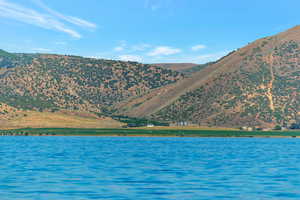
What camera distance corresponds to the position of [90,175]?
5856 cm

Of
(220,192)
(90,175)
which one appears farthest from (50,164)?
(220,192)

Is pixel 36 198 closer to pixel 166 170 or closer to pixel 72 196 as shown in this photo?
pixel 72 196

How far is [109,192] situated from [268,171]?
2631 cm

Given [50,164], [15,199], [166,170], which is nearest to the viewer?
[15,199]

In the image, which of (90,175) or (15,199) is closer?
(15,199)

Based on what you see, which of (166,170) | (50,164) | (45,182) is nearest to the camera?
(45,182)

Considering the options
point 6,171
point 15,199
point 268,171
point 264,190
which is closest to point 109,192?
point 15,199

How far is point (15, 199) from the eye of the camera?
41000mm

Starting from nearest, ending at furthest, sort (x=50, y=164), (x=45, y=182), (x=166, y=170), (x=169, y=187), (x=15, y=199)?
(x=15, y=199) < (x=169, y=187) < (x=45, y=182) < (x=166, y=170) < (x=50, y=164)

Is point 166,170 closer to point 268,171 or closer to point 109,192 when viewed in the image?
point 268,171

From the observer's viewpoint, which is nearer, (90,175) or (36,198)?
(36,198)

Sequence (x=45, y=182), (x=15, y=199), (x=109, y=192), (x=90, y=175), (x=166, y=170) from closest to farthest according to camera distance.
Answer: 1. (x=15, y=199)
2. (x=109, y=192)
3. (x=45, y=182)
4. (x=90, y=175)
5. (x=166, y=170)

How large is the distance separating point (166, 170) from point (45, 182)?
17.7m

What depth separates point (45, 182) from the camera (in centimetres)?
5188
